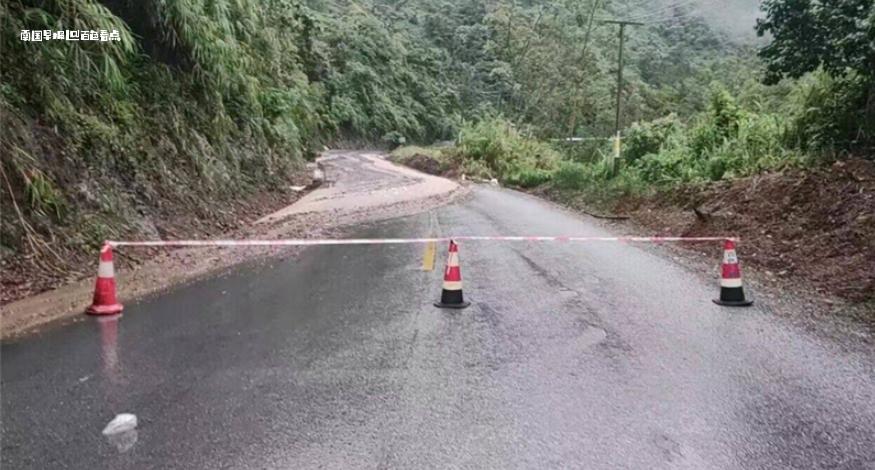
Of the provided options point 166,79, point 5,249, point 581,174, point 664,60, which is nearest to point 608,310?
point 5,249

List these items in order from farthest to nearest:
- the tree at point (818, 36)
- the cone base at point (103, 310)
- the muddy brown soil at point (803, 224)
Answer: the tree at point (818, 36), the muddy brown soil at point (803, 224), the cone base at point (103, 310)

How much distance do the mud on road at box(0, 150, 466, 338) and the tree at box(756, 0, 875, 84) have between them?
8824 mm

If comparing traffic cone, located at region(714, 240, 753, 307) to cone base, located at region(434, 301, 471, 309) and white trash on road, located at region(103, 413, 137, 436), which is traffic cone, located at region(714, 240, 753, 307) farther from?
white trash on road, located at region(103, 413, 137, 436)

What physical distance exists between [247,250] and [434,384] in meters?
6.84

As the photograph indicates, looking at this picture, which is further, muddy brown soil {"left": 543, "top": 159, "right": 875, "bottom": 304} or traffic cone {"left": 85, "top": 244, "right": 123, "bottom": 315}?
muddy brown soil {"left": 543, "top": 159, "right": 875, "bottom": 304}

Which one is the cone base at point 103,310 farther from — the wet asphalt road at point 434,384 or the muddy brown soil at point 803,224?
the muddy brown soil at point 803,224

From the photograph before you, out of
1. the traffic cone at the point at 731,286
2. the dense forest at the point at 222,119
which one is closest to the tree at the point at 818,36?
the dense forest at the point at 222,119

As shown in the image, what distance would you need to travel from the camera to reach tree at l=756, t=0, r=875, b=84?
11.6m

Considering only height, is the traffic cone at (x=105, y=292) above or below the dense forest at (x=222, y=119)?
below

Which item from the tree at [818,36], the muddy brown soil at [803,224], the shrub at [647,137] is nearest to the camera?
the muddy brown soil at [803,224]

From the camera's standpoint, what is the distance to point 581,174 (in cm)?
2830

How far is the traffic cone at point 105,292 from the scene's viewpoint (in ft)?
22.6

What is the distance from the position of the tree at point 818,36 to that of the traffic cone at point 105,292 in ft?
35.9

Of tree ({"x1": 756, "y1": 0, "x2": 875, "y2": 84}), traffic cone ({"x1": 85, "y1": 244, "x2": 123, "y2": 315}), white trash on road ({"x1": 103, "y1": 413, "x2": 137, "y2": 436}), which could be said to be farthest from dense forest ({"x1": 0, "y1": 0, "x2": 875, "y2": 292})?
white trash on road ({"x1": 103, "y1": 413, "x2": 137, "y2": 436})
